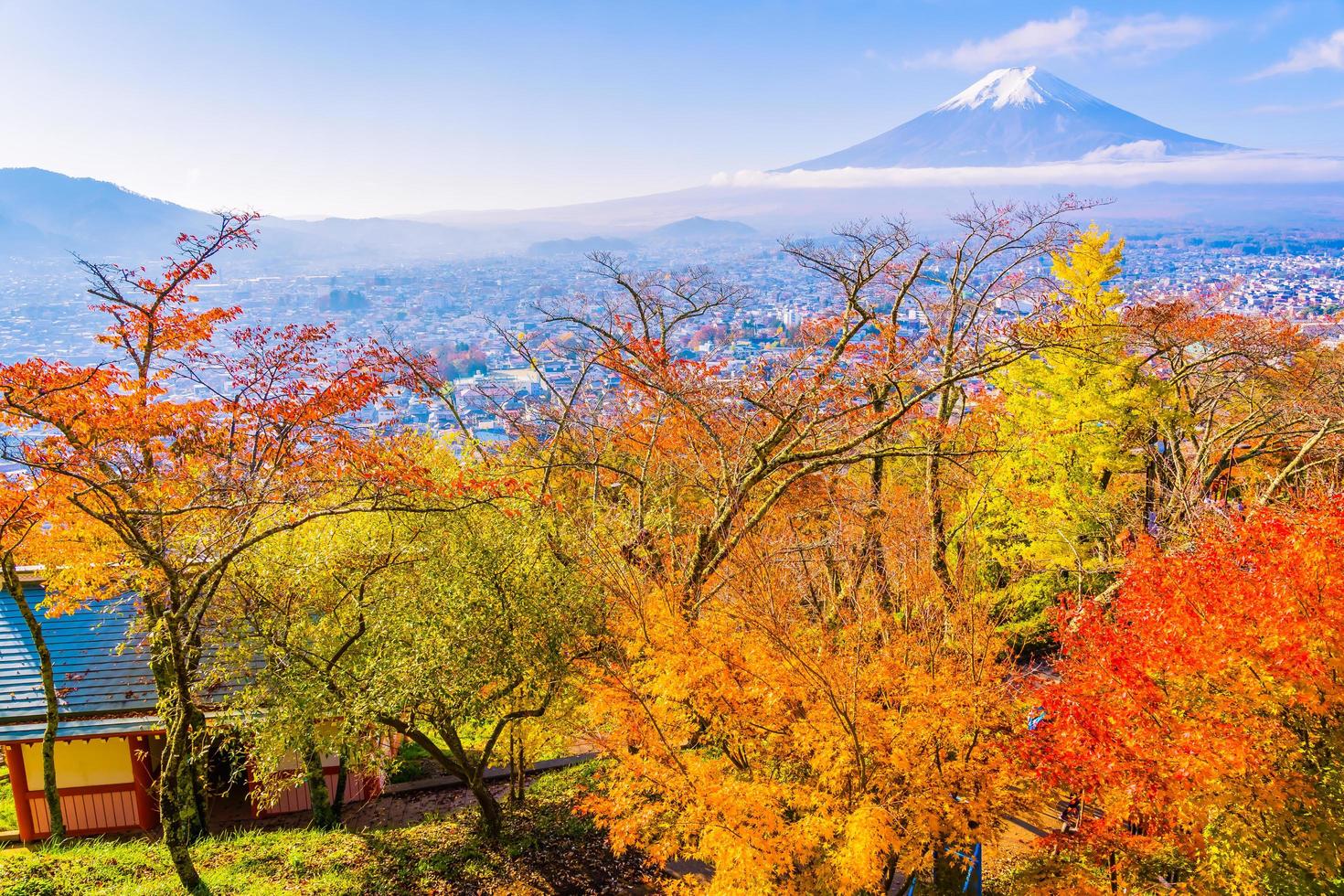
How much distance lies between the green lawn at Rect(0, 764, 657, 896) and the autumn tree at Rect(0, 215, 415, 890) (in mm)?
823

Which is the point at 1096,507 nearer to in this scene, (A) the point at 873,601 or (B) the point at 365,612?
(A) the point at 873,601

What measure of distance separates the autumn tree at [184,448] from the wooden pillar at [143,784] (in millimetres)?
1931

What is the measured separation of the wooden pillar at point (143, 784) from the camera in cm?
1399

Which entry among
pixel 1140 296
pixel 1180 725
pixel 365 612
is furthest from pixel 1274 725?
pixel 1140 296

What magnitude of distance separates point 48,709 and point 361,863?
6.67 meters

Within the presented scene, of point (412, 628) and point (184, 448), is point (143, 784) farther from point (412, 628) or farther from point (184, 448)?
point (412, 628)

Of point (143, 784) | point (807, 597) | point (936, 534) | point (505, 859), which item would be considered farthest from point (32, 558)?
point (936, 534)

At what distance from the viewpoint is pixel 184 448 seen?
12297mm

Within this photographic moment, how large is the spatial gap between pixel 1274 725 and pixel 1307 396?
17.1 metres

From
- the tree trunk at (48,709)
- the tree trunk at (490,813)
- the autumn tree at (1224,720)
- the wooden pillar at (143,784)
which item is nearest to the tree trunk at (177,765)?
the wooden pillar at (143,784)

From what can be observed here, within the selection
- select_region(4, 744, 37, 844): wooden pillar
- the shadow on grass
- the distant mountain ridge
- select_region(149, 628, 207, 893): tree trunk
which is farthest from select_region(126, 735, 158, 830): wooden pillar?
the distant mountain ridge

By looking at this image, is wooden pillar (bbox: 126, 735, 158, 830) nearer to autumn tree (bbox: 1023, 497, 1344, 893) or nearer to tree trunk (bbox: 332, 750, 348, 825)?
tree trunk (bbox: 332, 750, 348, 825)

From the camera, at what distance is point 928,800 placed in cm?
923

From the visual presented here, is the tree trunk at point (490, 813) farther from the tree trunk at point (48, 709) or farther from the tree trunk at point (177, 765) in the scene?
the tree trunk at point (48, 709)
